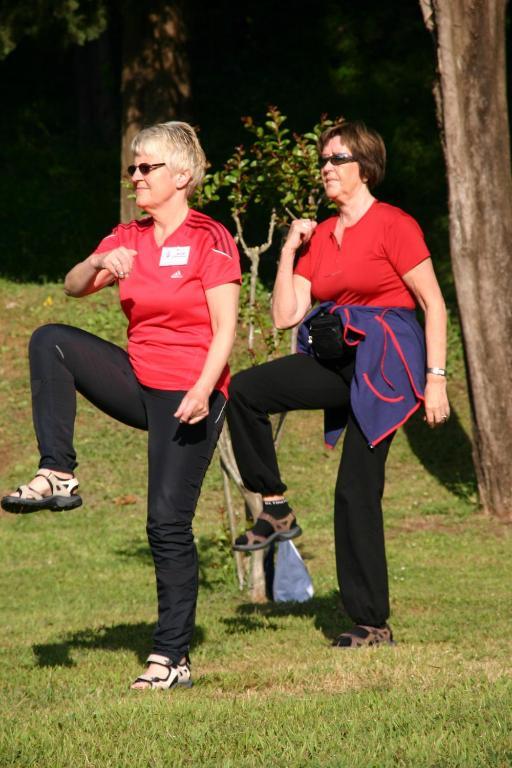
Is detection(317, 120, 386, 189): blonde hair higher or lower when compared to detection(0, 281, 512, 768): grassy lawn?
higher

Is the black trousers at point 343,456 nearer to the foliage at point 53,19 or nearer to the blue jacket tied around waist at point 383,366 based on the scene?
the blue jacket tied around waist at point 383,366

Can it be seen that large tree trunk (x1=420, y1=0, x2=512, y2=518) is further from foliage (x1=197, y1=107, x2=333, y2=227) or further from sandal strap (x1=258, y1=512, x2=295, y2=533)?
sandal strap (x1=258, y1=512, x2=295, y2=533)

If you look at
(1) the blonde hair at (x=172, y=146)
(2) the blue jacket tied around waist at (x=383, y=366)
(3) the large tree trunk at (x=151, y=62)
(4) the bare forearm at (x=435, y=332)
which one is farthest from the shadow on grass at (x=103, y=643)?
A: (3) the large tree trunk at (x=151, y=62)

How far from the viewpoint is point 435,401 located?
20.4ft

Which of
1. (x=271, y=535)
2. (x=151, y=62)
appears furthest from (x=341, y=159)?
(x=151, y=62)

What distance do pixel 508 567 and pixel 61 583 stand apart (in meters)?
3.52

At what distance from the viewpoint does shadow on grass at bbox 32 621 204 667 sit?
685 centimetres

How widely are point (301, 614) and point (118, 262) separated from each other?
3.37 m

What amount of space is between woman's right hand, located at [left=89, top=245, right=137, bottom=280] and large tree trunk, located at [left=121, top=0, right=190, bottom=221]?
478 inches

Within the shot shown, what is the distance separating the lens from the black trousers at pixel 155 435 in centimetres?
562

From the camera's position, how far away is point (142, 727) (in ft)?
15.9

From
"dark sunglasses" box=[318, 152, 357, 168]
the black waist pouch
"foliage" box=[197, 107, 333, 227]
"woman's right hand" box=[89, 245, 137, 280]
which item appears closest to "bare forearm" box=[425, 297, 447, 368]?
the black waist pouch

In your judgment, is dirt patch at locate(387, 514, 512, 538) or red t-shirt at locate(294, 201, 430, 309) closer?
red t-shirt at locate(294, 201, 430, 309)

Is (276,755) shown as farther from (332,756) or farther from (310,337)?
(310,337)
